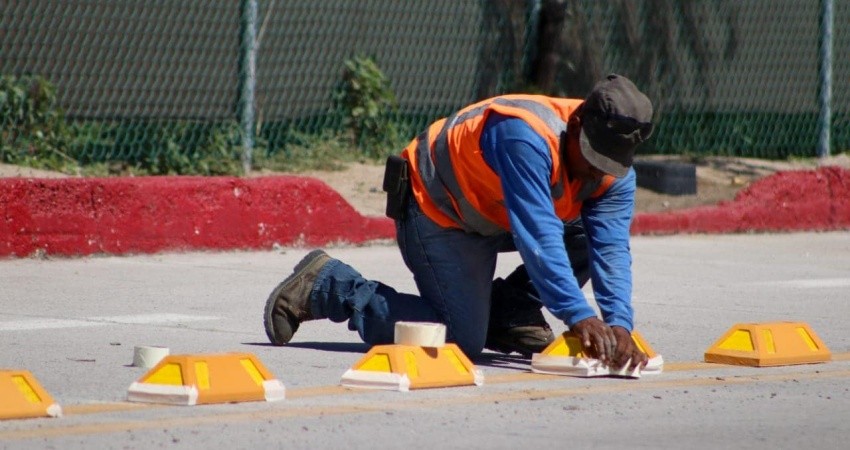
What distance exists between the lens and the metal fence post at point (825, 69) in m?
13.8

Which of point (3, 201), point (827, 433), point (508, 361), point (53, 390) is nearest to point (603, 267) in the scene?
point (508, 361)

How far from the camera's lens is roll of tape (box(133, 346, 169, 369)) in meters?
5.36

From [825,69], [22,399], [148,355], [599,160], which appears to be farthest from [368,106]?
[22,399]

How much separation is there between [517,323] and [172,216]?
3975 mm

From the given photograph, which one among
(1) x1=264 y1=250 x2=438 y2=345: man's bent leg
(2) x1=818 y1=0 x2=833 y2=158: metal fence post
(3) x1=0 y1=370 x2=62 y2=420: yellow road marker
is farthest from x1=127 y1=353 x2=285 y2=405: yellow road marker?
(2) x1=818 y1=0 x2=833 y2=158: metal fence post

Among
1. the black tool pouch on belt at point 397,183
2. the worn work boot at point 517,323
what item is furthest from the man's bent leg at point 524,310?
the black tool pouch on belt at point 397,183

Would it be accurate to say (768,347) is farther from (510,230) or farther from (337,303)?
(337,303)

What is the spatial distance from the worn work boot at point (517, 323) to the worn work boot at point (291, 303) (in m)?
0.71

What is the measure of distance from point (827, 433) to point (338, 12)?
7.72 meters

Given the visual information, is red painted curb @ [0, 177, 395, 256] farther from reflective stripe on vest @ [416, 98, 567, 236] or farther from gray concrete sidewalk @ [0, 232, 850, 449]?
reflective stripe on vest @ [416, 98, 567, 236]

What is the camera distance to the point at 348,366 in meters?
5.64

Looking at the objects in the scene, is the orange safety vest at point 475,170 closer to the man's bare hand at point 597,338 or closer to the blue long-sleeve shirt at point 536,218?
the blue long-sleeve shirt at point 536,218

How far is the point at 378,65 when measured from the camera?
39.1 feet

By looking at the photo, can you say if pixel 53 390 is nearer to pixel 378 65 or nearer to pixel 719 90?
pixel 378 65
